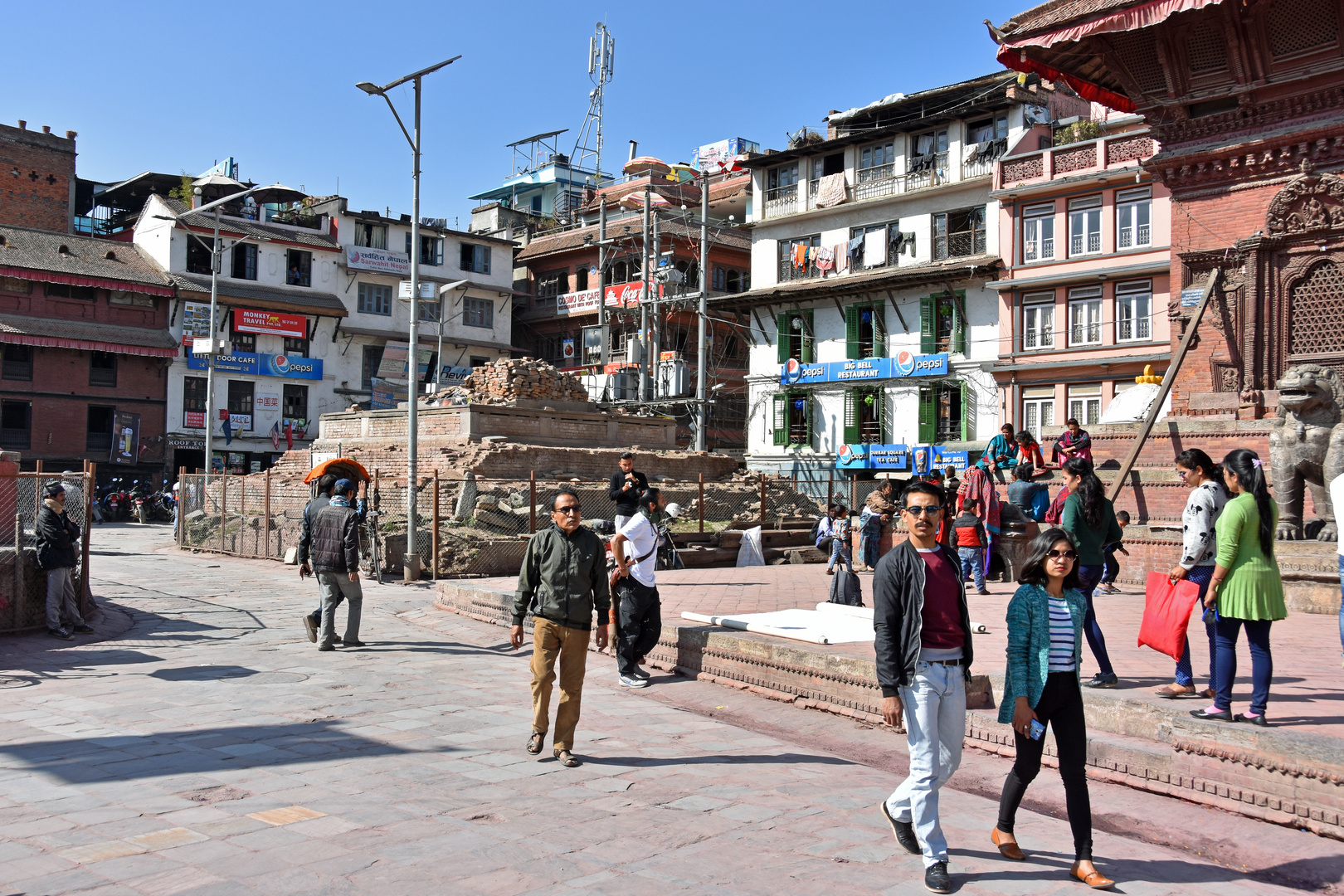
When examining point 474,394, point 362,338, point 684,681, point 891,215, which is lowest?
point 684,681

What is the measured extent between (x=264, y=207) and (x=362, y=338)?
27.3 ft

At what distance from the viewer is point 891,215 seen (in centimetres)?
3975

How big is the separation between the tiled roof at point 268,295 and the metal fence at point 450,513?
20022mm

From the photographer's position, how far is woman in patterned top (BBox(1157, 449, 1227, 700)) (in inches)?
270

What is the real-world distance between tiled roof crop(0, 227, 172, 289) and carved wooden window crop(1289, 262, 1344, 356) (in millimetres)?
40919

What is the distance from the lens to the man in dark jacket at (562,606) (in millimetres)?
6754

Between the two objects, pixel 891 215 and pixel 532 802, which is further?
pixel 891 215

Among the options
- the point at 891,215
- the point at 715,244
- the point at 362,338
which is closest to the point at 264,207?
the point at 362,338

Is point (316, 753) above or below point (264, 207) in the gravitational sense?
below

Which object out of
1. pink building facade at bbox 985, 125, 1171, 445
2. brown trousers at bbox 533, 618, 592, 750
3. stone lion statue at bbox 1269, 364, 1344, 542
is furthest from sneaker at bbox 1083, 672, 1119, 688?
pink building facade at bbox 985, 125, 1171, 445

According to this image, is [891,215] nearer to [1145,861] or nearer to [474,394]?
[474,394]

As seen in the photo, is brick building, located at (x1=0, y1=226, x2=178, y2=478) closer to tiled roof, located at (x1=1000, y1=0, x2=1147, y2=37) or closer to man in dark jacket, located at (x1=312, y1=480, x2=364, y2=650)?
man in dark jacket, located at (x1=312, y1=480, x2=364, y2=650)

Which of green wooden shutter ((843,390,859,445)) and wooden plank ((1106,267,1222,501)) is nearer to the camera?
wooden plank ((1106,267,1222,501))

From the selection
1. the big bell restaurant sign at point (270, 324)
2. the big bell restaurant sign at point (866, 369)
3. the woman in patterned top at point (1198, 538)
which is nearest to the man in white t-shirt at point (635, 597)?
the woman in patterned top at point (1198, 538)
